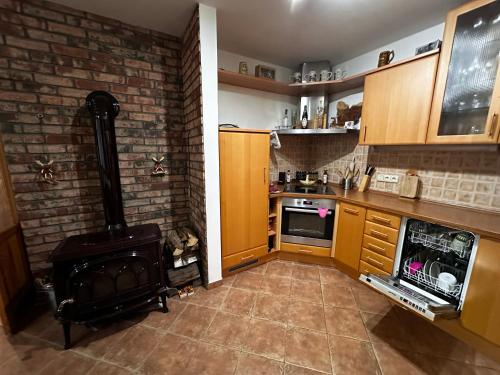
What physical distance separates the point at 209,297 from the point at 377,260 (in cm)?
162

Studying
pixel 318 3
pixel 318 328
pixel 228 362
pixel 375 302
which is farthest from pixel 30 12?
→ pixel 375 302

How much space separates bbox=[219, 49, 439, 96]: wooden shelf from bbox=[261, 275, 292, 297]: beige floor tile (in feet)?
7.32

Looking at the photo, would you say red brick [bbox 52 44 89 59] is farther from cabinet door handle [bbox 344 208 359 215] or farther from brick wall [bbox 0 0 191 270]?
cabinet door handle [bbox 344 208 359 215]

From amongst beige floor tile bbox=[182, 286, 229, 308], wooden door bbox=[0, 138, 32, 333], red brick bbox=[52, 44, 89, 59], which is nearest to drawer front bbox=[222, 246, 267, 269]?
beige floor tile bbox=[182, 286, 229, 308]

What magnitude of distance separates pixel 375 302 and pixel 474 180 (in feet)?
4.39

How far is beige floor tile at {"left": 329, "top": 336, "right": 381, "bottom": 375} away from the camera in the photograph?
1.21 meters

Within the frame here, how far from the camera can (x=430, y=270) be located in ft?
5.11

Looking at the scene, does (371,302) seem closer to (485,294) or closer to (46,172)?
(485,294)

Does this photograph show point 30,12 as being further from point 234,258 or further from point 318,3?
point 234,258

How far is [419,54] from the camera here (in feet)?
5.42

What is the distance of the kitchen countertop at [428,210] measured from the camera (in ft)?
4.23

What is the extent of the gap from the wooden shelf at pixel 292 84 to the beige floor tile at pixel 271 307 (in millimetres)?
2273

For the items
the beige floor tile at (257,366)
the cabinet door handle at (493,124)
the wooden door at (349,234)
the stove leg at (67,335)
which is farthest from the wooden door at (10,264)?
the cabinet door handle at (493,124)

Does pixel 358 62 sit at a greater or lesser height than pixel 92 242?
greater
